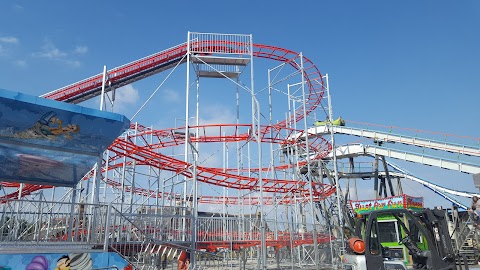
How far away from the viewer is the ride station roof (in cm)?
781

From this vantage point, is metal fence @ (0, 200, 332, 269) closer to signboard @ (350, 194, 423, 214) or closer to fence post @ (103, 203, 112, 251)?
fence post @ (103, 203, 112, 251)

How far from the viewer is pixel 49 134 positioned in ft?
29.3

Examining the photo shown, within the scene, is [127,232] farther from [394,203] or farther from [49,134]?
[394,203]

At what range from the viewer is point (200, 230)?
47.9 feet

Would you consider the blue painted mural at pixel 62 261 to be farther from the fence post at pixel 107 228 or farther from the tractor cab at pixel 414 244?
the tractor cab at pixel 414 244

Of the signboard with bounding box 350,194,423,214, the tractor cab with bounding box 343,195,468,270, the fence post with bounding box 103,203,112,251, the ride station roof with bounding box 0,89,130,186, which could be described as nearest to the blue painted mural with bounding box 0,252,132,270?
the fence post with bounding box 103,203,112,251

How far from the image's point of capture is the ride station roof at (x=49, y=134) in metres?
7.81

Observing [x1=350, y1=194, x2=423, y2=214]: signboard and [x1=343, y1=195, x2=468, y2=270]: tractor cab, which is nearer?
[x1=343, y1=195, x2=468, y2=270]: tractor cab

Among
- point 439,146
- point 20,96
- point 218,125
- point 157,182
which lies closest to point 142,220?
point 20,96

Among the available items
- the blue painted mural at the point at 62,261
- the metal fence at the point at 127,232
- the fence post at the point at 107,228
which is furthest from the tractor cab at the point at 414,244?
the metal fence at the point at 127,232

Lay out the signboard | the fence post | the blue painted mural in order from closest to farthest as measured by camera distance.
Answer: the blue painted mural, the fence post, the signboard

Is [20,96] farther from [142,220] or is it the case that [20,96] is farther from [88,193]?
[88,193]

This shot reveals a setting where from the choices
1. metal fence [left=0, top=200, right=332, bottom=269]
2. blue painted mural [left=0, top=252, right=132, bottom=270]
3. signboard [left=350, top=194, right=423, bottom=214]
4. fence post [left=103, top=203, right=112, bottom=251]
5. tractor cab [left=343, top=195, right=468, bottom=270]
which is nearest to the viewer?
tractor cab [left=343, top=195, right=468, bottom=270]

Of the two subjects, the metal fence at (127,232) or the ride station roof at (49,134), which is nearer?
the ride station roof at (49,134)
